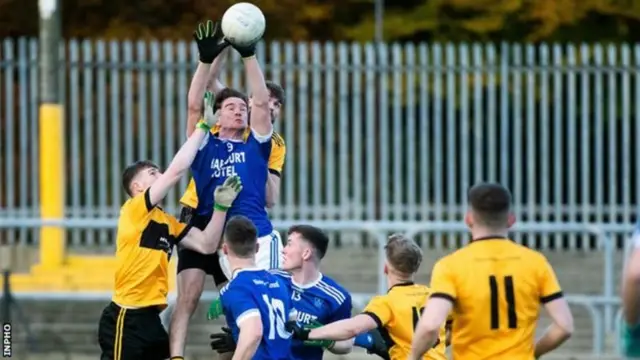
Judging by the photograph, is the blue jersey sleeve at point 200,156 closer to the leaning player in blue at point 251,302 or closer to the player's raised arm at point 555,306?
the leaning player in blue at point 251,302

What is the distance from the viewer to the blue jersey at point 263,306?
9508 mm

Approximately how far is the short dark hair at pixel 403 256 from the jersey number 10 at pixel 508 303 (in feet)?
4.08

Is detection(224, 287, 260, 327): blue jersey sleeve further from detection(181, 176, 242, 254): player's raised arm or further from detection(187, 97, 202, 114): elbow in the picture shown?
detection(187, 97, 202, 114): elbow

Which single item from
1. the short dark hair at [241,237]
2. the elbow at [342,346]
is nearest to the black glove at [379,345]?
the elbow at [342,346]

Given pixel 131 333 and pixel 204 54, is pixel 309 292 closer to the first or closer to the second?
pixel 131 333

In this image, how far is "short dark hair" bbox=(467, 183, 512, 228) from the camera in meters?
8.42

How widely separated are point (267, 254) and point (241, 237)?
1.07m

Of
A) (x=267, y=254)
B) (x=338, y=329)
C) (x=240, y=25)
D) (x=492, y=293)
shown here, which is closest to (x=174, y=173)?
(x=267, y=254)

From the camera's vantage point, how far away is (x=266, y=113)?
34.8 feet

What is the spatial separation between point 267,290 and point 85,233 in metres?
10.4

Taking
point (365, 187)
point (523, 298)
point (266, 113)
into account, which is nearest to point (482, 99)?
point (365, 187)

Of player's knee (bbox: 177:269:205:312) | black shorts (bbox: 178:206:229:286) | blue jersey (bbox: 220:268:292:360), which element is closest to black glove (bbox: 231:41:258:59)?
black shorts (bbox: 178:206:229:286)

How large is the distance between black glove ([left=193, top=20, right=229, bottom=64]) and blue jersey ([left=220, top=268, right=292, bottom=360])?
56.2 inches

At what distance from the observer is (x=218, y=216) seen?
1045cm
